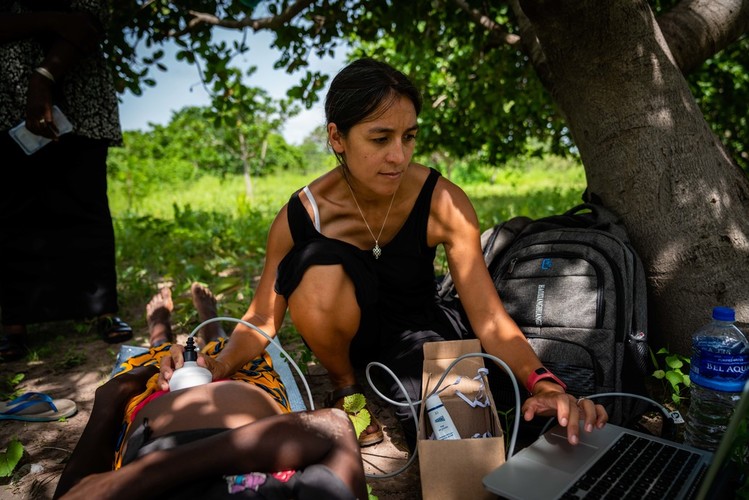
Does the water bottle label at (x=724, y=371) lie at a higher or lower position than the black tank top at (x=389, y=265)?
lower

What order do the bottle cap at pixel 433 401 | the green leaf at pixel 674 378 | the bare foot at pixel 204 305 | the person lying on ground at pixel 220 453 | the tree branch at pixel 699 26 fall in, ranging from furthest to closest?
the bare foot at pixel 204 305
the tree branch at pixel 699 26
the green leaf at pixel 674 378
the bottle cap at pixel 433 401
the person lying on ground at pixel 220 453

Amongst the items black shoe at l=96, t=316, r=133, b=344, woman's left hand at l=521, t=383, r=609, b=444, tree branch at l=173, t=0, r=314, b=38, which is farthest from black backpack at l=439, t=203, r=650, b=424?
tree branch at l=173, t=0, r=314, b=38

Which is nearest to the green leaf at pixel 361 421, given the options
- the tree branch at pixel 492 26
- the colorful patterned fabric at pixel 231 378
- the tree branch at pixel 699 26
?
the colorful patterned fabric at pixel 231 378

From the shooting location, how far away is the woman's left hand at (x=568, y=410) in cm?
148

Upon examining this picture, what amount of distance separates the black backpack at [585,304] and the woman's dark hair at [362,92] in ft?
2.78

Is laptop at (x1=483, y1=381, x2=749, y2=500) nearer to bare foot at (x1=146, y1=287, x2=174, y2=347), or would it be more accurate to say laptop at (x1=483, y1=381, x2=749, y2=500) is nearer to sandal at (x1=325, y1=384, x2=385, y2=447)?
sandal at (x1=325, y1=384, x2=385, y2=447)

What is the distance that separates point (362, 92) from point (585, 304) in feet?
3.89

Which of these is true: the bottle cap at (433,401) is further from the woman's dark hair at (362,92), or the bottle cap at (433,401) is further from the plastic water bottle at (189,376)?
the woman's dark hair at (362,92)

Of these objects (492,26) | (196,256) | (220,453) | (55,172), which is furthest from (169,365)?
(196,256)

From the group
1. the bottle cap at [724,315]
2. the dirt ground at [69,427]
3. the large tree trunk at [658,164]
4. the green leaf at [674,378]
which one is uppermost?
the large tree trunk at [658,164]

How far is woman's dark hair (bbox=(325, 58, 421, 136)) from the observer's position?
1967mm

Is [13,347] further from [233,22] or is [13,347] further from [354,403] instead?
[233,22]

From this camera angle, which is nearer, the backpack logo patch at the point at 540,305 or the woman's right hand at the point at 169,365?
the woman's right hand at the point at 169,365

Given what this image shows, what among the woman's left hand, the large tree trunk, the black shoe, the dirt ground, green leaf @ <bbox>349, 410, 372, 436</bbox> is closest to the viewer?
the woman's left hand
